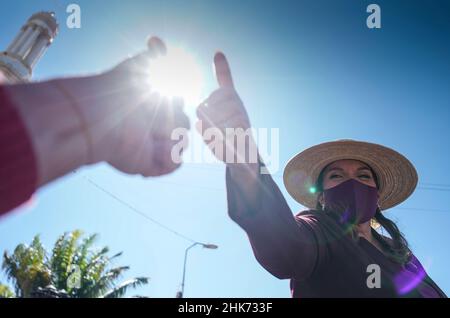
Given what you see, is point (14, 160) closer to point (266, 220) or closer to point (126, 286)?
point (266, 220)

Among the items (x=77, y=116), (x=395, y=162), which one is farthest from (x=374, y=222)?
(x=77, y=116)

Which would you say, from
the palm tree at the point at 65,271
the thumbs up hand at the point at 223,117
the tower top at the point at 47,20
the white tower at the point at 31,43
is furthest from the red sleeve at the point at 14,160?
the tower top at the point at 47,20

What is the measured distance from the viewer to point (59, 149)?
664 millimetres

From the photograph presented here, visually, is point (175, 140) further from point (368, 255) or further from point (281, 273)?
point (368, 255)

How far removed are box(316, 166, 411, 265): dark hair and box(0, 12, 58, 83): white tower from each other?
740 inches

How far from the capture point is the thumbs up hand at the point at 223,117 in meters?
1.10

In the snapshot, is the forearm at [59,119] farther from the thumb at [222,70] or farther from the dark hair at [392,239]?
the dark hair at [392,239]

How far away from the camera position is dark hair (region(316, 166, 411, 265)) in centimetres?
215

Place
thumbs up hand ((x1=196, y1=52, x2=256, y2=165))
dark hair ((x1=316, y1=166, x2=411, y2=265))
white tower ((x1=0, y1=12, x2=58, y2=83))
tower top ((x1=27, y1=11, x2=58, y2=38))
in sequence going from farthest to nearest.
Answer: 1. tower top ((x1=27, y1=11, x2=58, y2=38))
2. white tower ((x1=0, y1=12, x2=58, y2=83))
3. dark hair ((x1=316, y1=166, x2=411, y2=265))
4. thumbs up hand ((x1=196, y1=52, x2=256, y2=165))

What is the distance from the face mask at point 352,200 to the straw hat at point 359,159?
481mm

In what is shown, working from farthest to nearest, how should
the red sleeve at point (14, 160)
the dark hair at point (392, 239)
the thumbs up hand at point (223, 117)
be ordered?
the dark hair at point (392, 239) → the thumbs up hand at point (223, 117) → the red sleeve at point (14, 160)

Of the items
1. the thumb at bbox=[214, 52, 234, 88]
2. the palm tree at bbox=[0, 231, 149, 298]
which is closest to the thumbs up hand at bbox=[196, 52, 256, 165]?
the thumb at bbox=[214, 52, 234, 88]

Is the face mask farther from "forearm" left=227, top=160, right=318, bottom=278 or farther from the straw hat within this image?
"forearm" left=227, top=160, right=318, bottom=278
